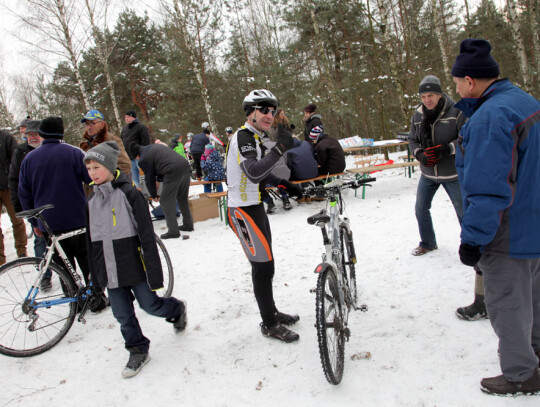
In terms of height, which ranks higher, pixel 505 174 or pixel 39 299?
pixel 505 174

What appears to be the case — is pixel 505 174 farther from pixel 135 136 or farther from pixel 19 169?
pixel 135 136

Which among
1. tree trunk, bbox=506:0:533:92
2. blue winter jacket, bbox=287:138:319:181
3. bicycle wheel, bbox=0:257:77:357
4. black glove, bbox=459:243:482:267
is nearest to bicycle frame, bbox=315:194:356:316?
black glove, bbox=459:243:482:267

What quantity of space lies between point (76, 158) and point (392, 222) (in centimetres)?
458

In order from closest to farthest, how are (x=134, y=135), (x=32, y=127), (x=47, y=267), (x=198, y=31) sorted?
(x=47, y=267) < (x=32, y=127) < (x=134, y=135) < (x=198, y=31)

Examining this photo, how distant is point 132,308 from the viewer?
9.45ft

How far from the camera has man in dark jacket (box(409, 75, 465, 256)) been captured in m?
3.79

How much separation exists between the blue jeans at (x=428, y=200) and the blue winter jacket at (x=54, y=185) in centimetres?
377

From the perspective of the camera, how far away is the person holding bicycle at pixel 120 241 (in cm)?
272

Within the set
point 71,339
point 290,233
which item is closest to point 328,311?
point 71,339

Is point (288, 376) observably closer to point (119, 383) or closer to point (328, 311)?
point (328, 311)

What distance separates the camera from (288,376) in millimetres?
2582

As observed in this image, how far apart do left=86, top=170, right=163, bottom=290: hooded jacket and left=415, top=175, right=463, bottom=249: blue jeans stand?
9.96 feet

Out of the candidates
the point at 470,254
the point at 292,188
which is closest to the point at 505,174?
the point at 470,254

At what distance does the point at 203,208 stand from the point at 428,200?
4.66 meters
